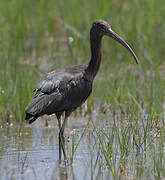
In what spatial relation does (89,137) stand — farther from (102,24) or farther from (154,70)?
(154,70)

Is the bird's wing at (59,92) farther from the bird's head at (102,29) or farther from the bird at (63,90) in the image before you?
the bird's head at (102,29)

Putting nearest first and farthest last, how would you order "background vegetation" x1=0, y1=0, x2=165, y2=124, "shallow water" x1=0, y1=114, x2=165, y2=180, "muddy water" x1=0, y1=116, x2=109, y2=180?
"shallow water" x1=0, y1=114, x2=165, y2=180
"muddy water" x1=0, y1=116, x2=109, y2=180
"background vegetation" x1=0, y1=0, x2=165, y2=124

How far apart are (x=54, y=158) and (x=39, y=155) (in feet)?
0.55

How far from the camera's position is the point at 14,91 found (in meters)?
7.89

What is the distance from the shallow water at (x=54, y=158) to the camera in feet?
18.2

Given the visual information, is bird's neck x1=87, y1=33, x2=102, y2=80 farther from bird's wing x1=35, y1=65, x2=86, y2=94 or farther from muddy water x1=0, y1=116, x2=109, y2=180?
muddy water x1=0, y1=116, x2=109, y2=180

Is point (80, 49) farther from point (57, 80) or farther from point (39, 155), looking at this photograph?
point (39, 155)

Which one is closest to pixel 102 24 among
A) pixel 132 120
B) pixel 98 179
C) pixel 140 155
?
pixel 132 120

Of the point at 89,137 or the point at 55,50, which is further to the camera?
the point at 55,50

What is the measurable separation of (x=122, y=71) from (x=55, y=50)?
52.9 inches

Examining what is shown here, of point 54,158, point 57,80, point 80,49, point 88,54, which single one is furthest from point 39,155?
point 80,49

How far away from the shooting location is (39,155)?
6598 mm

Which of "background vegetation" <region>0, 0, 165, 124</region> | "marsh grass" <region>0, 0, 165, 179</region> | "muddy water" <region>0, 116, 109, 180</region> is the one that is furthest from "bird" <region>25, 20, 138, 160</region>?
"background vegetation" <region>0, 0, 165, 124</region>

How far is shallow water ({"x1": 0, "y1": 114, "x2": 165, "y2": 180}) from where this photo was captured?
5539mm
